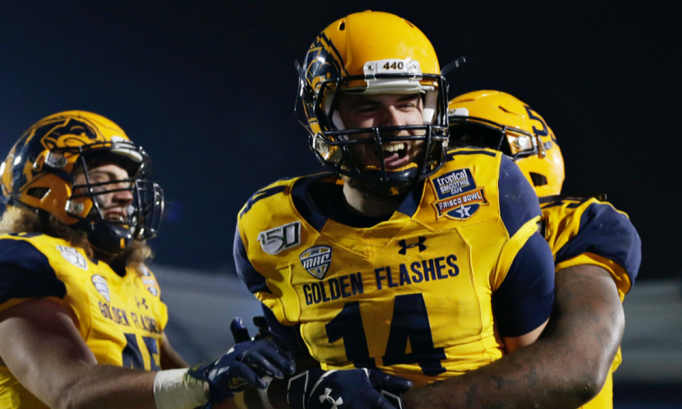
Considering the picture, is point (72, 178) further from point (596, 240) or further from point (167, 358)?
point (596, 240)

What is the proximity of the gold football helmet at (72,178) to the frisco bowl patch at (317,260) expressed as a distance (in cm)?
108

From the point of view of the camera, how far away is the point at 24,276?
1.67 m

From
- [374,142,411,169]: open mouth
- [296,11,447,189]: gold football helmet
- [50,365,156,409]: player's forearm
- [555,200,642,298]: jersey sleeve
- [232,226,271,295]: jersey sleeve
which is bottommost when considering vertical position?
[50,365,156,409]: player's forearm

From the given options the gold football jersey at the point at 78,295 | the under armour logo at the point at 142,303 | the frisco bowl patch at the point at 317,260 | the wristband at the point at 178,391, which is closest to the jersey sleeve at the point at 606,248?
the frisco bowl patch at the point at 317,260

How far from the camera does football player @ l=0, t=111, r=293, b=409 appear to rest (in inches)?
54.7

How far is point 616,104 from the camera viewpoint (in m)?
2.75

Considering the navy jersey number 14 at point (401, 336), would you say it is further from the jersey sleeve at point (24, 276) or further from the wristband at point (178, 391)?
the jersey sleeve at point (24, 276)

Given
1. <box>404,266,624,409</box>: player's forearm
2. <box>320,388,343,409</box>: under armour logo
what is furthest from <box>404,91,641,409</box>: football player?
<box>320,388,343,409</box>: under armour logo

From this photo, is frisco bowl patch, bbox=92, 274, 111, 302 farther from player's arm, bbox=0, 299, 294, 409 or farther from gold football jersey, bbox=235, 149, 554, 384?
gold football jersey, bbox=235, 149, 554, 384

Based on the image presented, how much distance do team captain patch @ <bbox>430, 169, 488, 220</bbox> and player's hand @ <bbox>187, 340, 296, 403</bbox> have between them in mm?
Answer: 425

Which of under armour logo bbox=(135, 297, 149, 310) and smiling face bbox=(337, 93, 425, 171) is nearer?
smiling face bbox=(337, 93, 425, 171)

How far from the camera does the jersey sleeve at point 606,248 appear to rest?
4.12 feet

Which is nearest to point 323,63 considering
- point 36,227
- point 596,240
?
point 596,240

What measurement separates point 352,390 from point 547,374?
34 cm
